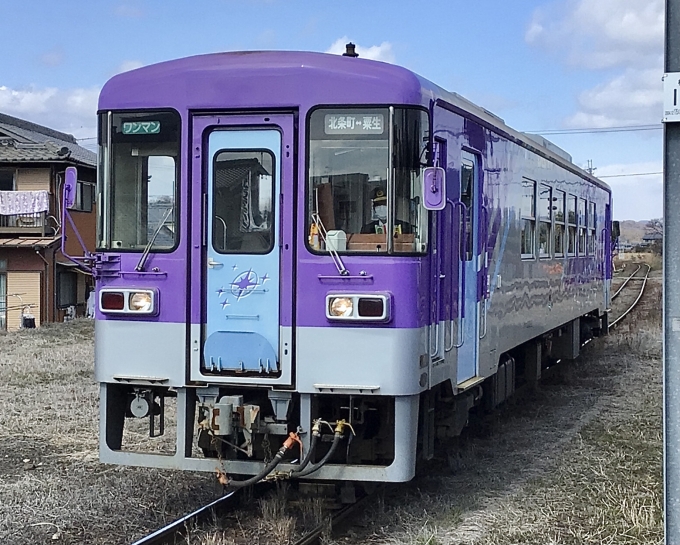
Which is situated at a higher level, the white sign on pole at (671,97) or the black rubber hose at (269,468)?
the white sign on pole at (671,97)

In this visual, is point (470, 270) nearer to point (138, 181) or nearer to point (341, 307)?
point (341, 307)

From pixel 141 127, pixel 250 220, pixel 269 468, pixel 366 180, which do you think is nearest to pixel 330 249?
pixel 366 180

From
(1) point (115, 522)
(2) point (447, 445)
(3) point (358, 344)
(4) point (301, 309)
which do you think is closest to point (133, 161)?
(4) point (301, 309)

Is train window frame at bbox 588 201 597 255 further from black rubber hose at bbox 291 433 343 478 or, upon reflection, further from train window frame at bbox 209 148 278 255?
black rubber hose at bbox 291 433 343 478

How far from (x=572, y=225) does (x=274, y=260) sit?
7664 millimetres

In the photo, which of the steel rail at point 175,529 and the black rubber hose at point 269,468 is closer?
Result: the steel rail at point 175,529

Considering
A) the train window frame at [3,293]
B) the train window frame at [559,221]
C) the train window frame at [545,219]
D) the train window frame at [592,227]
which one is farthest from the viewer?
the train window frame at [3,293]

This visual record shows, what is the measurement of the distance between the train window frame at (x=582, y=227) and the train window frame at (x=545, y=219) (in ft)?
7.49

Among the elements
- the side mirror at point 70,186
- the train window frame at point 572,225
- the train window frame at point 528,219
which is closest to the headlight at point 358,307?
the side mirror at point 70,186

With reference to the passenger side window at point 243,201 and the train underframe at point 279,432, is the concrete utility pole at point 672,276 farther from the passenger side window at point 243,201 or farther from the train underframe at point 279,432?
the passenger side window at point 243,201

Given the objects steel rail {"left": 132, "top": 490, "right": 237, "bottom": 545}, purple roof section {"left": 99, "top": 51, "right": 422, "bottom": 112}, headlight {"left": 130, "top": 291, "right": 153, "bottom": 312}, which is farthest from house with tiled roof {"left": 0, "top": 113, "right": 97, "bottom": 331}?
steel rail {"left": 132, "top": 490, "right": 237, "bottom": 545}

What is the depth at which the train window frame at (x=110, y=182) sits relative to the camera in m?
6.43

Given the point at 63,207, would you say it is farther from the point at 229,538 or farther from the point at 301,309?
the point at 229,538

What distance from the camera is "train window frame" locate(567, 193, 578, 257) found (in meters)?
12.8
